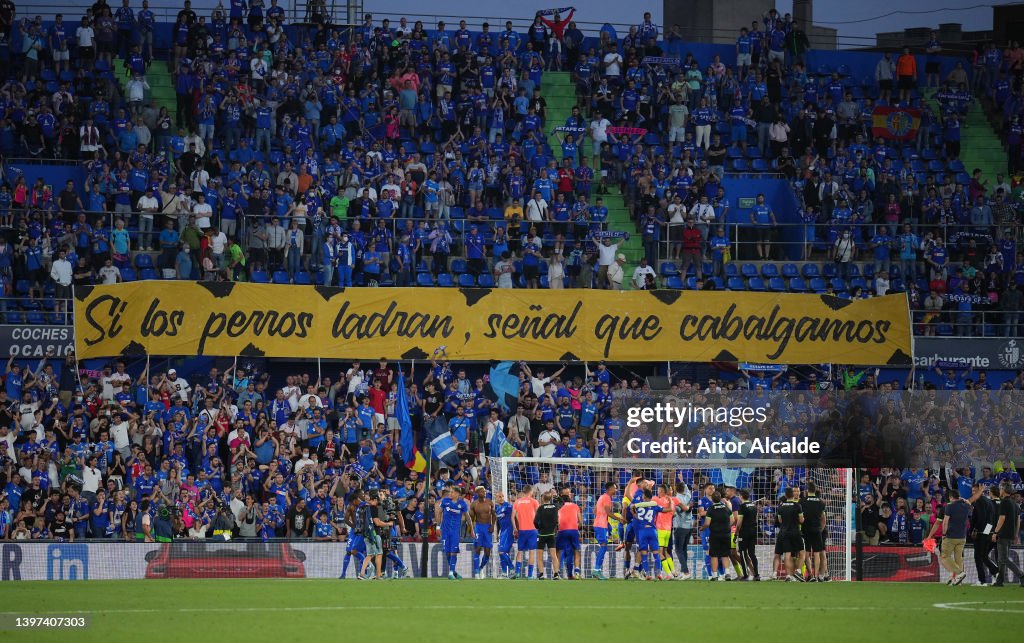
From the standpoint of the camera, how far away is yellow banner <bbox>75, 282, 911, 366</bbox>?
29953 millimetres

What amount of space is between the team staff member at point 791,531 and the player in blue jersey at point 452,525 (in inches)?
206

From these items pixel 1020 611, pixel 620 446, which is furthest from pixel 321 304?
pixel 1020 611

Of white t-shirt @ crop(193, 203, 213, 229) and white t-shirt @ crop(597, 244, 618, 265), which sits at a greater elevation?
white t-shirt @ crop(193, 203, 213, 229)

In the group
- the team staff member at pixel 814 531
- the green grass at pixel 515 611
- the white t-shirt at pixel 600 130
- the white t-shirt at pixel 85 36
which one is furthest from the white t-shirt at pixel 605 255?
the white t-shirt at pixel 85 36

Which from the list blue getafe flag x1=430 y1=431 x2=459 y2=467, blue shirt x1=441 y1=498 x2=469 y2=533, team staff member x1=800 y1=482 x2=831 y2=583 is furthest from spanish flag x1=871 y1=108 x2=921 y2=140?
blue shirt x1=441 y1=498 x2=469 y2=533

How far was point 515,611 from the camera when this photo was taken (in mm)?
16797

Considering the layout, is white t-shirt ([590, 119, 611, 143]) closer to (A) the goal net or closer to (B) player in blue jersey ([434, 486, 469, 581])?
(A) the goal net

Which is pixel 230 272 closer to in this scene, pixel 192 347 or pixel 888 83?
pixel 192 347

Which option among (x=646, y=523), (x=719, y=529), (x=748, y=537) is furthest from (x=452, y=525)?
(x=748, y=537)

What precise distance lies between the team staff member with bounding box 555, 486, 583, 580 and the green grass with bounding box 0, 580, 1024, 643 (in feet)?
6.43

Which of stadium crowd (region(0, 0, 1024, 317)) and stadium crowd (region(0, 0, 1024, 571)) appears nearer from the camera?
stadium crowd (region(0, 0, 1024, 571))

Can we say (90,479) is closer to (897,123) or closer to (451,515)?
(451,515)

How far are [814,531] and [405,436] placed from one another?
9.12 metres

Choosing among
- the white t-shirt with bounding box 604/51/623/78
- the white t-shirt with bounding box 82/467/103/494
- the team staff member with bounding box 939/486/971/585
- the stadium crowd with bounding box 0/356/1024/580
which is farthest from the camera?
the white t-shirt with bounding box 604/51/623/78
